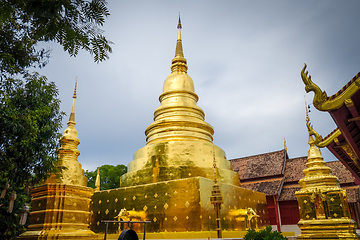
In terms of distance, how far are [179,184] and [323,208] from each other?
16.3 feet

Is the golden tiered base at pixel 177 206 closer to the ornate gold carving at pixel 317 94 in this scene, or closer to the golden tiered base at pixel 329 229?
the golden tiered base at pixel 329 229

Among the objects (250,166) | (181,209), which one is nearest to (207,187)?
(181,209)

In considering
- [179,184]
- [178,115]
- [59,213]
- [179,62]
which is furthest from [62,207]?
[179,62]

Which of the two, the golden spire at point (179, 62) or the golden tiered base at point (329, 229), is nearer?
the golden tiered base at point (329, 229)

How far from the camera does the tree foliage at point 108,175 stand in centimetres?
2411

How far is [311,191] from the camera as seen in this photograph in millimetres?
9344

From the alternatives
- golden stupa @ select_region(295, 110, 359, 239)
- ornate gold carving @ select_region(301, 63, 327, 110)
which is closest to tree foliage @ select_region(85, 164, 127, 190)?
golden stupa @ select_region(295, 110, 359, 239)

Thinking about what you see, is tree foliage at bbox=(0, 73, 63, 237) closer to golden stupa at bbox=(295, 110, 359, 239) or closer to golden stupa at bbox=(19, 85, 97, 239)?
golden stupa at bbox=(19, 85, 97, 239)

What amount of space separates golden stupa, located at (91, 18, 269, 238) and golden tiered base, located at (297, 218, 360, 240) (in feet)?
4.85

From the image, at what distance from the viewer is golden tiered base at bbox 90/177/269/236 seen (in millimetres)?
7543

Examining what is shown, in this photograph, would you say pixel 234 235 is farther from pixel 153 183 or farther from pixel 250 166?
pixel 250 166

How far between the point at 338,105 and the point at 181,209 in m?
4.94

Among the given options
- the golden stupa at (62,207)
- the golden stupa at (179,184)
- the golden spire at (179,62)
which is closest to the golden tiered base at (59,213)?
the golden stupa at (62,207)

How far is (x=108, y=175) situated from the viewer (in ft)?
81.7
